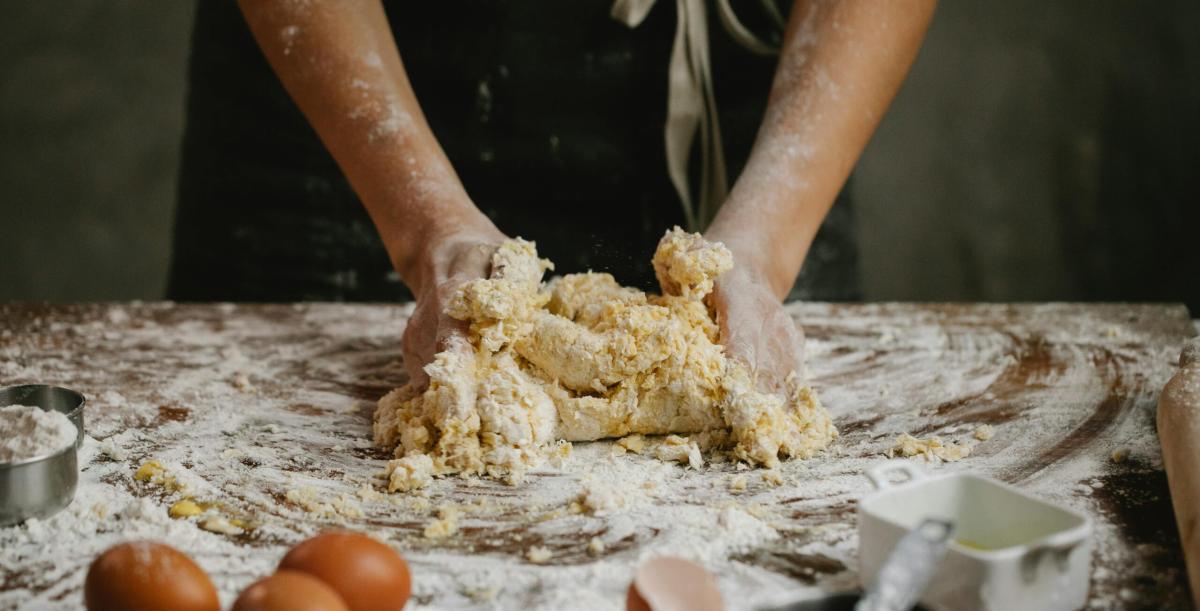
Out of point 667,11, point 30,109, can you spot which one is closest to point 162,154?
point 30,109

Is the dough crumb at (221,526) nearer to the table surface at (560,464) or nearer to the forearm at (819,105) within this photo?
the table surface at (560,464)

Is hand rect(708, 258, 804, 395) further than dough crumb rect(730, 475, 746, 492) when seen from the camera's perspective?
Yes

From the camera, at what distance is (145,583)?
993mm

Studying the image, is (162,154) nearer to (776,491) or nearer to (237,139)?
(237,139)

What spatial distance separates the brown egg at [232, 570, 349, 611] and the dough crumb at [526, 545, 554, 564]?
31 centimetres

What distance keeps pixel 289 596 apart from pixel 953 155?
459cm

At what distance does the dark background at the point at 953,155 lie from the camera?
14.9 feet

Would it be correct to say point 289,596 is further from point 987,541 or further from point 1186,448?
point 1186,448

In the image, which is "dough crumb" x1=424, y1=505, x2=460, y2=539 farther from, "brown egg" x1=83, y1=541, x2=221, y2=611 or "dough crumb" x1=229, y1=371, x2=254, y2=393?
"dough crumb" x1=229, y1=371, x2=254, y2=393

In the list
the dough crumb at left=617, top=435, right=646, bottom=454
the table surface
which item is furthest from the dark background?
the dough crumb at left=617, top=435, right=646, bottom=454

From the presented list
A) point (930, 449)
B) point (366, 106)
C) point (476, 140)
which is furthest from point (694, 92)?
point (930, 449)

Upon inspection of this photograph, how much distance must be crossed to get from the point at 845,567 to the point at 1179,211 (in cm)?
410

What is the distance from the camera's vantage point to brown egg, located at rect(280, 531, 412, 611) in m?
1.02

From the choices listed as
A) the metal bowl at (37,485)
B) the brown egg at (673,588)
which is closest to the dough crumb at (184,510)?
the metal bowl at (37,485)
